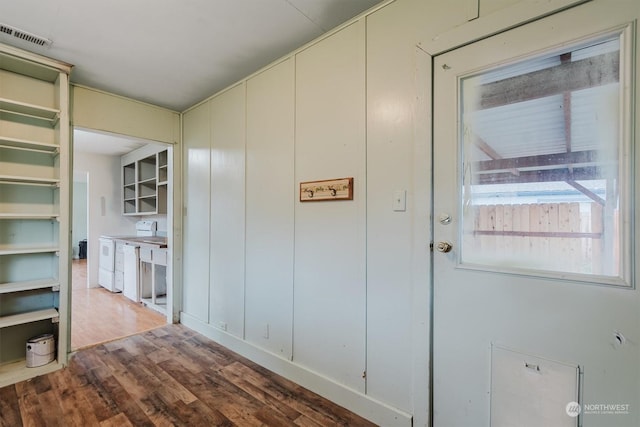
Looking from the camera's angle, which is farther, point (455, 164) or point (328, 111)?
point (328, 111)

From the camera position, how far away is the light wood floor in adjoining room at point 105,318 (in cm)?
301

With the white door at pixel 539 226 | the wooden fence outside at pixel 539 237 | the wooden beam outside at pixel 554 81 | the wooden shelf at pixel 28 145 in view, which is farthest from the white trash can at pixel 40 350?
the wooden beam outside at pixel 554 81

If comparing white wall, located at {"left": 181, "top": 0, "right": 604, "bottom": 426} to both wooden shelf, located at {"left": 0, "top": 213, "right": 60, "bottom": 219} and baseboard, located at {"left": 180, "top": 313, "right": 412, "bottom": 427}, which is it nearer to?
baseboard, located at {"left": 180, "top": 313, "right": 412, "bottom": 427}

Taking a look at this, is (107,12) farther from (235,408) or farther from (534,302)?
(534,302)

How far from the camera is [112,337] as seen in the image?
297 cm

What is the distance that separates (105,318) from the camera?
354cm

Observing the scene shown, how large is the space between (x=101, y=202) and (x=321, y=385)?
528cm

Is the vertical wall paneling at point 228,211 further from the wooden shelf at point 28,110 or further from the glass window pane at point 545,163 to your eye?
the glass window pane at point 545,163

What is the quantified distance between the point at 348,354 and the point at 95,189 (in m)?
5.50

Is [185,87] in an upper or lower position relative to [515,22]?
upper

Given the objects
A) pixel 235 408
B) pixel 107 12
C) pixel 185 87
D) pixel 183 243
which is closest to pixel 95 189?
pixel 183 243

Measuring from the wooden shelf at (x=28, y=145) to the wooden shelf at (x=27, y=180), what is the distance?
0.26 meters

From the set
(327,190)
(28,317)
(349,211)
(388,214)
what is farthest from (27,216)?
(388,214)

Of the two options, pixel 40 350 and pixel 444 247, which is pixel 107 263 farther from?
pixel 444 247
